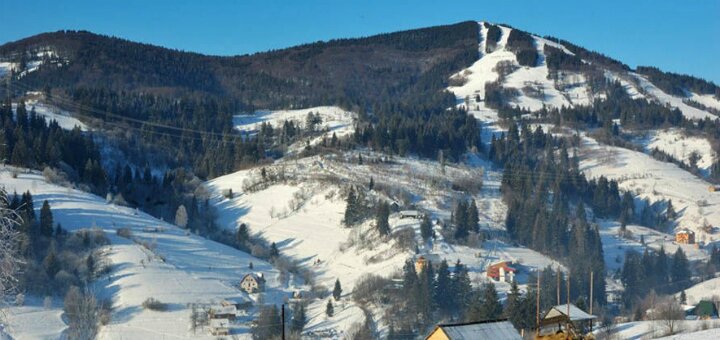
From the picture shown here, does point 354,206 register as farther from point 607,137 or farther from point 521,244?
point 607,137

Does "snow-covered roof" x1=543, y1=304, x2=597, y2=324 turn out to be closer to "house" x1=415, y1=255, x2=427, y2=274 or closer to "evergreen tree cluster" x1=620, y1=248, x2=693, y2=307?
"house" x1=415, y1=255, x2=427, y2=274

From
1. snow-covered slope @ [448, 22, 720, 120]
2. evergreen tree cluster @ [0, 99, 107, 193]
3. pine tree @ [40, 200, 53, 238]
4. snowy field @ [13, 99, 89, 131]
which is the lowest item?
pine tree @ [40, 200, 53, 238]

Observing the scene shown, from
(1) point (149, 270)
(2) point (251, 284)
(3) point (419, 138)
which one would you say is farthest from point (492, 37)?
(1) point (149, 270)

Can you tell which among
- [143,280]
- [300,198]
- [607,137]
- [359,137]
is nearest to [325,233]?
[300,198]

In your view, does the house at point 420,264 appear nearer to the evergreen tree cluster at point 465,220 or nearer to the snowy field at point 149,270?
the snowy field at point 149,270

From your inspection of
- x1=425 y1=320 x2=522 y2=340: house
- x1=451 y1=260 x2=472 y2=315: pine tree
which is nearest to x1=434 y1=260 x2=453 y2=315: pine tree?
x1=451 y1=260 x2=472 y2=315: pine tree

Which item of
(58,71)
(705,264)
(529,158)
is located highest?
(58,71)

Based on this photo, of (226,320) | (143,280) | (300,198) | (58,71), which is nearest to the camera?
(226,320)
